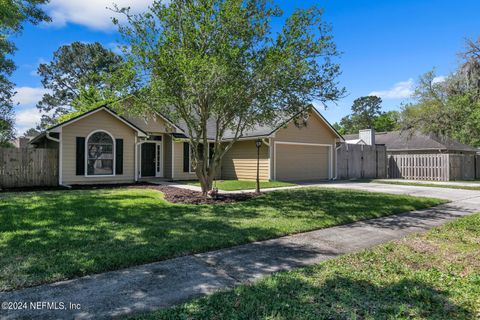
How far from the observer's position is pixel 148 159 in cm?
1705

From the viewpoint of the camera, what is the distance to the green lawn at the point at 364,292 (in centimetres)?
288

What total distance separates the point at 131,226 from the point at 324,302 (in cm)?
422

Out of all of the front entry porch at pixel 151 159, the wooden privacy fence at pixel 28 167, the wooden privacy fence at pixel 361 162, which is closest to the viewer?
the wooden privacy fence at pixel 28 167

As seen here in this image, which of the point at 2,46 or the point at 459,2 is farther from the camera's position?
the point at 459,2

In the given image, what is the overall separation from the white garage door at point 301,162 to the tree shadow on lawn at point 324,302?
13505mm

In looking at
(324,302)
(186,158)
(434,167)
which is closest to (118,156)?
(186,158)

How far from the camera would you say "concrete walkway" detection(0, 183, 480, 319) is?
299cm

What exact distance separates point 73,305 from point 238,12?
766 centimetres

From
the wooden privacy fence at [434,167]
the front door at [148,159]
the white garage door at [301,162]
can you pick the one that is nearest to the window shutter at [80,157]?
the front door at [148,159]

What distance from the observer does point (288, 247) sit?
504cm

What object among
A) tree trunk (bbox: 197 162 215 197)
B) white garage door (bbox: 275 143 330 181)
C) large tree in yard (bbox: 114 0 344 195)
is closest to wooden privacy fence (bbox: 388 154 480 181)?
white garage door (bbox: 275 143 330 181)

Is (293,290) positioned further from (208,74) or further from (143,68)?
(143,68)

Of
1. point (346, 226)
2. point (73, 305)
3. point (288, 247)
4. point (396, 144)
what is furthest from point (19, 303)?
point (396, 144)

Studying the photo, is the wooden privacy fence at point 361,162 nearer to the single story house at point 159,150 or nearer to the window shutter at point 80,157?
the single story house at point 159,150
